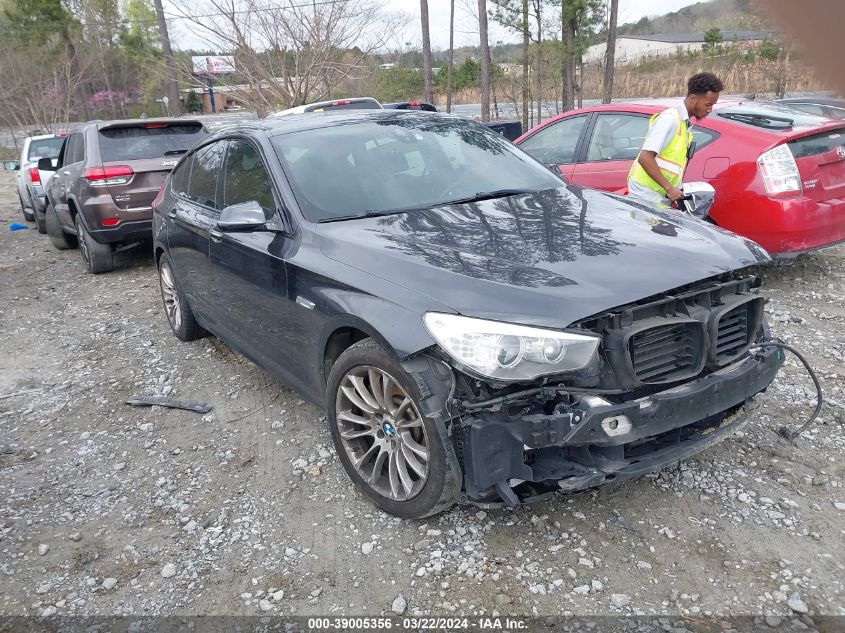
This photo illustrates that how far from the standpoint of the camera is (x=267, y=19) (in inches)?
589

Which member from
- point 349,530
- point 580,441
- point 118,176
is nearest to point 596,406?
point 580,441

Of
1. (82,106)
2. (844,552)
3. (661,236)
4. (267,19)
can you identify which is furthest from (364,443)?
(82,106)

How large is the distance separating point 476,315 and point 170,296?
393cm

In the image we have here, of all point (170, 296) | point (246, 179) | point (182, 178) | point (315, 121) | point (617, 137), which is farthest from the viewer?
point (617, 137)

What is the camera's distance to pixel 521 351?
2.51 metres

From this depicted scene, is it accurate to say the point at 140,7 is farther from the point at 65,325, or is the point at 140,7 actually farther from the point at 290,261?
the point at 290,261

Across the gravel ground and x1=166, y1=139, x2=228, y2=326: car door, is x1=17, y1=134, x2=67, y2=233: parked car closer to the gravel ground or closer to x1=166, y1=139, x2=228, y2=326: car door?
x1=166, y1=139, x2=228, y2=326: car door

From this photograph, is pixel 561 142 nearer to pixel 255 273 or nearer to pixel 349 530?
pixel 255 273

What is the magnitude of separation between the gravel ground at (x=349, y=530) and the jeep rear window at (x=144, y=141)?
13.5ft

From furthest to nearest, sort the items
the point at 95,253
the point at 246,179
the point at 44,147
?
the point at 44,147
the point at 95,253
the point at 246,179

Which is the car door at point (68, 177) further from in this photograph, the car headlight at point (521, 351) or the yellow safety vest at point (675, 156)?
the car headlight at point (521, 351)

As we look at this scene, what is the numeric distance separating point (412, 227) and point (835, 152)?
13.1 feet

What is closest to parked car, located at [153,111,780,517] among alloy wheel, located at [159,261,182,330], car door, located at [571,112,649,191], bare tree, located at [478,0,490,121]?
alloy wheel, located at [159,261,182,330]

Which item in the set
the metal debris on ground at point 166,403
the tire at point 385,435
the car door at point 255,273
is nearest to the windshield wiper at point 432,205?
the car door at point 255,273
